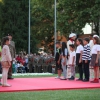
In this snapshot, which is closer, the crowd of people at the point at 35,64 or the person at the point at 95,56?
the person at the point at 95,56

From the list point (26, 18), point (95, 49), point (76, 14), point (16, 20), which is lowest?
point (95, 49)

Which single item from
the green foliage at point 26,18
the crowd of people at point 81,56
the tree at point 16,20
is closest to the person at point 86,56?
the crowd of people at point 81,56

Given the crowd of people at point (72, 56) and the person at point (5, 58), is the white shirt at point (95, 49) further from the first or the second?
the person at point (5, 58)

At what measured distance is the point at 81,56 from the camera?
52.7 feet

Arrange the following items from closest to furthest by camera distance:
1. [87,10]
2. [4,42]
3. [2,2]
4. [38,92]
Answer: [38,92], [4,42], [87,10], [2,2]

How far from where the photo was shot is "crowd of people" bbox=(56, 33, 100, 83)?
15.4 meters

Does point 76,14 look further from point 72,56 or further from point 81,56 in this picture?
point 81,56

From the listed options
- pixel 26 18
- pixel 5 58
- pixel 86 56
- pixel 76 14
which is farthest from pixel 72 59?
pixel 26 18

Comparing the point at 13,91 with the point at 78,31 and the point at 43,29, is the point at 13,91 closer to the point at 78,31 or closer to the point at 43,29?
the point at 78,31

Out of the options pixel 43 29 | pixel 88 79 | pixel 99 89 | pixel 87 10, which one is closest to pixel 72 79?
pixel 88 79

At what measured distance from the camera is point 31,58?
29500 millimetres

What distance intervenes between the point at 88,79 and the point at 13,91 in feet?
15.6

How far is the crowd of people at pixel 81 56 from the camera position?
15383mm

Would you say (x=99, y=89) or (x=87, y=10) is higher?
(x=87, y=10)
